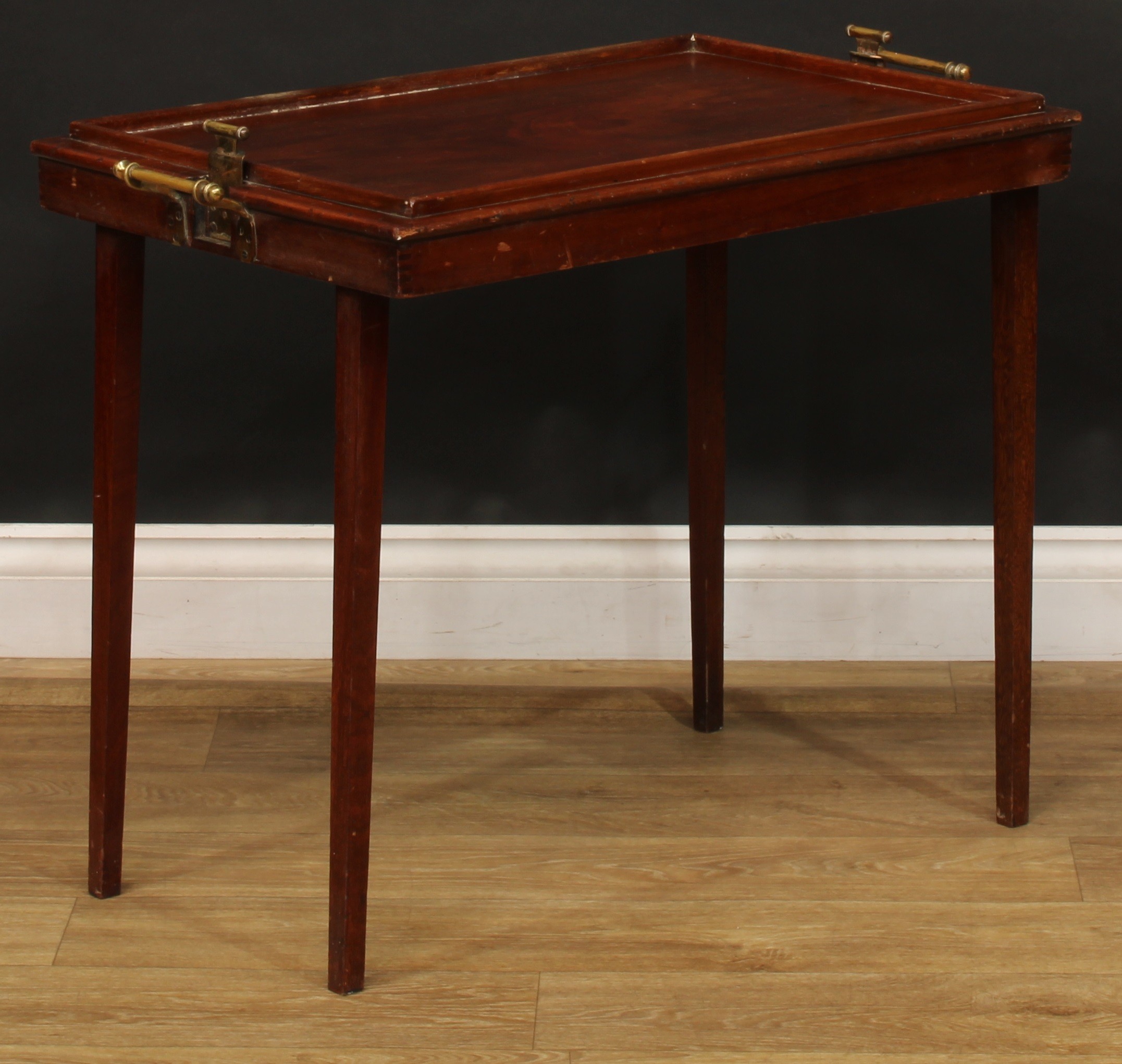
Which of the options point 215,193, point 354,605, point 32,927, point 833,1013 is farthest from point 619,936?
A: point 215,193

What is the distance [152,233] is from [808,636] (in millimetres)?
1349

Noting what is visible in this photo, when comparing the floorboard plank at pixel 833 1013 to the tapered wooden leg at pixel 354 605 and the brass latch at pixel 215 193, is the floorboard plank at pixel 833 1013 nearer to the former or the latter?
the tapered wooden leg at pixel 354 605

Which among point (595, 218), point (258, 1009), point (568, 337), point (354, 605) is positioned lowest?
point (258, 1009)

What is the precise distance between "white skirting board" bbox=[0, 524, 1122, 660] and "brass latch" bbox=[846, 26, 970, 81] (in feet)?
2.61

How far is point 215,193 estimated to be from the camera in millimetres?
1748

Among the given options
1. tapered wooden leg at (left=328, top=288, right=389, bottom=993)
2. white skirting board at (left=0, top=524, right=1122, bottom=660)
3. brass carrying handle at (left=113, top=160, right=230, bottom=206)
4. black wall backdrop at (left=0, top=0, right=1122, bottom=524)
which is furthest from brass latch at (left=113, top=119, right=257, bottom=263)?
white skirting board at (left=0, top=524, right=1122, bottom=660)

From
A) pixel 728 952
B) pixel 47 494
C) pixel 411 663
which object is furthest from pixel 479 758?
pixel 47 494

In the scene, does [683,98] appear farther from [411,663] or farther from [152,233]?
[411,663]

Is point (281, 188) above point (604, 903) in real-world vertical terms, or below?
above

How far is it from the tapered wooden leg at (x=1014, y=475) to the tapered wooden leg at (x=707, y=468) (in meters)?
0.41

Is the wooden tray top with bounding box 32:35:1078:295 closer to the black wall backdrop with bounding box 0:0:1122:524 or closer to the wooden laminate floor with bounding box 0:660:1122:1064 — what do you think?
the black wall backdrop with bounding box 0:0:1122:524

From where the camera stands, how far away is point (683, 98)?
2.16 metres

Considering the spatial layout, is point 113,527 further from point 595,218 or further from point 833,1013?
point 833,1013

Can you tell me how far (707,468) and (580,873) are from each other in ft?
1.97
